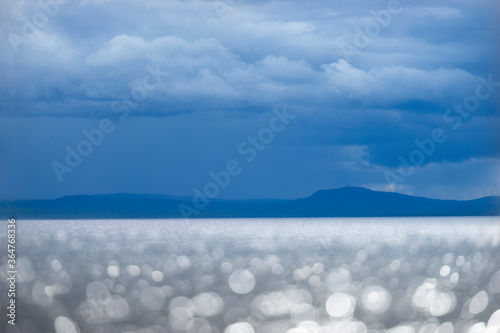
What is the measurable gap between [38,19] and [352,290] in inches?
108

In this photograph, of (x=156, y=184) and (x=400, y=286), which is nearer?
(x=400, y=286)

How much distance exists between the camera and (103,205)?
1139 inches

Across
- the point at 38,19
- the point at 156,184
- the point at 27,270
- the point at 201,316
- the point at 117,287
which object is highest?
the point at 156,184

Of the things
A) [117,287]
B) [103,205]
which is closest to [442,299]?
[117,287]

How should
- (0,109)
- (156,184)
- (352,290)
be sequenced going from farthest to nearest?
(156,184) → (352,290) → (0,109)

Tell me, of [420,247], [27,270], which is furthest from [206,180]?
[27,270]

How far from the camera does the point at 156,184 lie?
86.9 feet

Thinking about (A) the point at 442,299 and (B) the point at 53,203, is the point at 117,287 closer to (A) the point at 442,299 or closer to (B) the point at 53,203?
(A) the point at 442,299

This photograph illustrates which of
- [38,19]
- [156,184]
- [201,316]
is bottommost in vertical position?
[201,316]

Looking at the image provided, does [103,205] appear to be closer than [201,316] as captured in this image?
No

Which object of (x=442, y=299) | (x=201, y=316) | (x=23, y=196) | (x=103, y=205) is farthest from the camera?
(x=103, y=205)

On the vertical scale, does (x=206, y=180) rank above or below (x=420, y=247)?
above

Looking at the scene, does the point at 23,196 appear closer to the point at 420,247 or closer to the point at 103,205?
the point at 420,247

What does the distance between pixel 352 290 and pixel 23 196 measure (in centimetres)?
243
